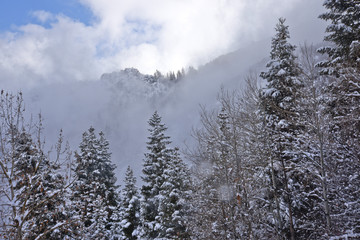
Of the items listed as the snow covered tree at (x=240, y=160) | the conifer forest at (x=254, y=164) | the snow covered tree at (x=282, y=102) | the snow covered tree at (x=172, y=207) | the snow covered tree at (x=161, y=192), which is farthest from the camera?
the snow covered tree at (x=161, y=192)

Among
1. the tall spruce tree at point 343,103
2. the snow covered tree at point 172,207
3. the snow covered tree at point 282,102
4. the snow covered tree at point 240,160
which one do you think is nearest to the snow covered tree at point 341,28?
the tall spruce tree at point 343,103

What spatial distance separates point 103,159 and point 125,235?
24.7ft

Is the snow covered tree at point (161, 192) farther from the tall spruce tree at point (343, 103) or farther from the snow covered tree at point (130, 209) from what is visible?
the tall spruce tree at point (343, 103)

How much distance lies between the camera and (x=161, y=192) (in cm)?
1769

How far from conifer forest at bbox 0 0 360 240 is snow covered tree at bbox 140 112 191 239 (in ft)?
0.28

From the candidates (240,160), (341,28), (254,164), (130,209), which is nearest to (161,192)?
(130,209)

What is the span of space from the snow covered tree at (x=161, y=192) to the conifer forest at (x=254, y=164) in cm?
8

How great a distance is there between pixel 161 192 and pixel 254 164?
9694 mm

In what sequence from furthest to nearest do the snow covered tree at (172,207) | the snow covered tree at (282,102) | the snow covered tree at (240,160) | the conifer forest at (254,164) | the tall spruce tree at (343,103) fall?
the snow covered tree at (172,207)
the snow covered tree at (282,102)
the snow covered tree at (240,160)
the tall spruce tree at (343,103)
the conifer forest at (254,164)

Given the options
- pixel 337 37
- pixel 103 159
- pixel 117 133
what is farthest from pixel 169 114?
pixel 337 37

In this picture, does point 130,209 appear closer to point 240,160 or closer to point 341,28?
point 240,160

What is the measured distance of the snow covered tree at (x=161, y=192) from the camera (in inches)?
675

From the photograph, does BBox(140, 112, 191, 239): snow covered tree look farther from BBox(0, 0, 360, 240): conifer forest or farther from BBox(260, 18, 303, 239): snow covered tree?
BBox(260, 18, 303, 239): snow covered tree

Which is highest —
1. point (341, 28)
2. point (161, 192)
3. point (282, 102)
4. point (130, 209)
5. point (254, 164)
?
point (341, 28)
